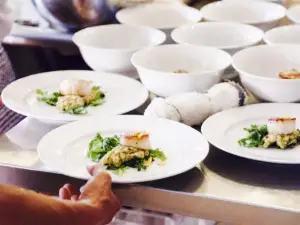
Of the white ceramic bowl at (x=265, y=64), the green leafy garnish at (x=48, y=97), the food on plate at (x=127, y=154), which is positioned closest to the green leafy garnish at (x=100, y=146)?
the food on plate at (x=127, y=154)

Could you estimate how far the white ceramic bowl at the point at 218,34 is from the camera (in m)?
1.48

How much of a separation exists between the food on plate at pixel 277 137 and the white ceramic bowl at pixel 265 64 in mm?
163

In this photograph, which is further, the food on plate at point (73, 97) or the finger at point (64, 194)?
the food on plate at point (73, 97)

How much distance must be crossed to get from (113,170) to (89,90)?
323 millimetres

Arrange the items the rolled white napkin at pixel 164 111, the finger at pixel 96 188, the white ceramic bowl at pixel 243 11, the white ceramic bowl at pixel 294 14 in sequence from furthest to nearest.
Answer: the white ceramic bowl at pixel 243 11, the white ceramic bowl at pixel 294 14, the rolled white napkin at pixel 164 111, the finger at pixel 96 188

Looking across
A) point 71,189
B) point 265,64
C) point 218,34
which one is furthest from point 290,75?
point 71,189

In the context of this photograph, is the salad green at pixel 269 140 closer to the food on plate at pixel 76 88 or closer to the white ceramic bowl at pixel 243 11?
the food on plate at pixel 76 88

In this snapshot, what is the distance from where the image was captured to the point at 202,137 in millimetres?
1052

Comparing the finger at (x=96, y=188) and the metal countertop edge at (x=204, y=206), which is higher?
the finger at (x=96, y=188)

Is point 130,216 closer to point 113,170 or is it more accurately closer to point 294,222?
point 113,170

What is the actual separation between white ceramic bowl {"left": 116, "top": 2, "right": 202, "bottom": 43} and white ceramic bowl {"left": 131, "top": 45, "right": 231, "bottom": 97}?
1.02 ft

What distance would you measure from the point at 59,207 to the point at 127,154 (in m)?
0.18

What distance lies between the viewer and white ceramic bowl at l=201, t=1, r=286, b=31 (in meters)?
1.72

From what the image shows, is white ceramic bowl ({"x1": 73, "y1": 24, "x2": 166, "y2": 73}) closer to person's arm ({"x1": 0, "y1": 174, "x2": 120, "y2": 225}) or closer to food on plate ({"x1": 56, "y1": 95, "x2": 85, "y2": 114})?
food on plate ({"x1": 56, "y1": 95, "x2": 85, "y2": 114})
